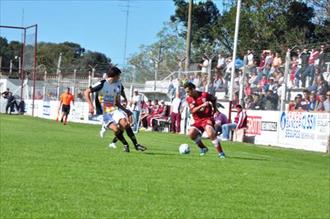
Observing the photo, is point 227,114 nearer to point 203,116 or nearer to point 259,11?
point 203,116

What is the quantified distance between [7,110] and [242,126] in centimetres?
2965

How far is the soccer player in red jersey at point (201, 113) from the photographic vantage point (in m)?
17.2

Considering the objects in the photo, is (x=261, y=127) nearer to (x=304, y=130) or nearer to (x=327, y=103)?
(x=304, y=130)

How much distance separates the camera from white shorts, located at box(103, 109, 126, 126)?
57.4 feet

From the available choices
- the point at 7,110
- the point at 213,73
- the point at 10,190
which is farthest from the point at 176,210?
the point at 7,110

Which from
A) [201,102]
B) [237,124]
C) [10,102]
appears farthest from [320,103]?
[10,102]

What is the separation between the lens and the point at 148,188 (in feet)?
32.1

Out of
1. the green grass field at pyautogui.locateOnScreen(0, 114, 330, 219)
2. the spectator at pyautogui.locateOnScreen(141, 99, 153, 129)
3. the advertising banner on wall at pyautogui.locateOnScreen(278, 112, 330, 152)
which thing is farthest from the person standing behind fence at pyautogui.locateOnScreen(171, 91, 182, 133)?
the green grass field at pyautogui.locateOnScreen(0, 114, 330, 219)

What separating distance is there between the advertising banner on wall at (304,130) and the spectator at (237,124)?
1575 mm

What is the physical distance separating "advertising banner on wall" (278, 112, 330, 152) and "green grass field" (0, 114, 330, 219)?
12381mm

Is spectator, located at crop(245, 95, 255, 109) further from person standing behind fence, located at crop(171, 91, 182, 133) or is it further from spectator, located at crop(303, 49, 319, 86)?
person standing behind fence, located at crop(171, 91, 182, 133)

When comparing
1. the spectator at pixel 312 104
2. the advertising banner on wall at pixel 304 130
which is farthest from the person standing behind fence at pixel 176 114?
the spectator at pixel 312 104

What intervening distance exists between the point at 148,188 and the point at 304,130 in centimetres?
1891

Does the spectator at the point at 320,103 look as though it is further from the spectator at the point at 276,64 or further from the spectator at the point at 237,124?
the spectator at the point at 276,64
